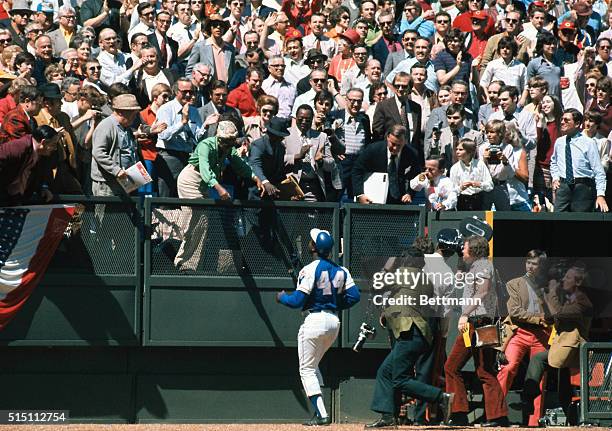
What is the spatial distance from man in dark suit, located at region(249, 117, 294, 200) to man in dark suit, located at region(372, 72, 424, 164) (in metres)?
1.63

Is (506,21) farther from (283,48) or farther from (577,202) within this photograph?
(577,202)

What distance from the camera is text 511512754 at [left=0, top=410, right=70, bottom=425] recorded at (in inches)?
524

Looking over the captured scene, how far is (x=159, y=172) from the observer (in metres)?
14.4

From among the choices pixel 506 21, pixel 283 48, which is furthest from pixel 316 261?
pixel 506 21

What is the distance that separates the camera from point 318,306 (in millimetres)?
13117

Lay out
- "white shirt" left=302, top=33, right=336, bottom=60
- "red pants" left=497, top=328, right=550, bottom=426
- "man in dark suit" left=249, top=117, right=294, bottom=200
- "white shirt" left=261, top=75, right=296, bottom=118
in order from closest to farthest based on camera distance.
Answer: "red pants" left=497, top=328, right=550, bottom=426 → "man in dark suit" left=249, top=117, right=294, bottom=200 → "white shirt" left=261, top=75, right=296, bottom=118 → "white shirt" left=302, top=33, right=336, bottom=60

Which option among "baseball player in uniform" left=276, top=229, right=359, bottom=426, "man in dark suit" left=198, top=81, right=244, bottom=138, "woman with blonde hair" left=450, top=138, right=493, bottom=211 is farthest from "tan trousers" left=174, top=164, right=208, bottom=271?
→ "woman with blonde hair" left=450, top=138, right=493, bottom=211

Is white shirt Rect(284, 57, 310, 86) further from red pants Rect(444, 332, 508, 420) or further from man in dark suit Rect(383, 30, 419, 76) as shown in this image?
red pants Rect(444, 332, 508, 420)

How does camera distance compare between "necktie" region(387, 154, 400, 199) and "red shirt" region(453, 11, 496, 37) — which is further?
"red shirt" region(453, 11, 496, 37)

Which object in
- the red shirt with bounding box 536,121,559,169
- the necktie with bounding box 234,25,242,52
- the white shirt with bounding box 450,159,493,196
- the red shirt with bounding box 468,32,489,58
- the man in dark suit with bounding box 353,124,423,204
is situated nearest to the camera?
the white shirt with bounding box 450,159,493,196

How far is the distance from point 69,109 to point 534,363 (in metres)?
5.60

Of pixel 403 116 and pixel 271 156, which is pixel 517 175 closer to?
pixel 403 116

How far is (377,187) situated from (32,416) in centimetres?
431

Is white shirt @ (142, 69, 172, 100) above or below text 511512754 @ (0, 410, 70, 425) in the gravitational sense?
above
